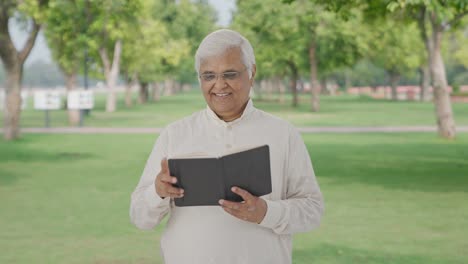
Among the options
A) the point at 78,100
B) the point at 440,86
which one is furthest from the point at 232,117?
the point at 78,100

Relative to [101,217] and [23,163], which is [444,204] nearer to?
[101,217]

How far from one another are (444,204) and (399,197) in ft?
3.03

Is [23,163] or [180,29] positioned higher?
[180,29]

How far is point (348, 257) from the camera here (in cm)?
862

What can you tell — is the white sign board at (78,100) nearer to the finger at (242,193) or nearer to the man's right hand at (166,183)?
the man's right hand at (166,183)

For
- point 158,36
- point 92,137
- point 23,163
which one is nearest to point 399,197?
point 23,163

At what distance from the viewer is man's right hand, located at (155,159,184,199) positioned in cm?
342

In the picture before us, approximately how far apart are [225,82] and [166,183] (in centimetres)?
56

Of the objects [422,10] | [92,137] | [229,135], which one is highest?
[422,10]

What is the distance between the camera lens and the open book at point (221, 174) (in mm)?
3407

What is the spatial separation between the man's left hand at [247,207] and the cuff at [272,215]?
0.03 metres

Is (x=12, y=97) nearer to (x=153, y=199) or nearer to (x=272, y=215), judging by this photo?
(x=153, y=199)

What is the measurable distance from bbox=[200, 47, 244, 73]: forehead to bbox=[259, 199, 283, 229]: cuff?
64 centimetres

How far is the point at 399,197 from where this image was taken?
43.0 ft
